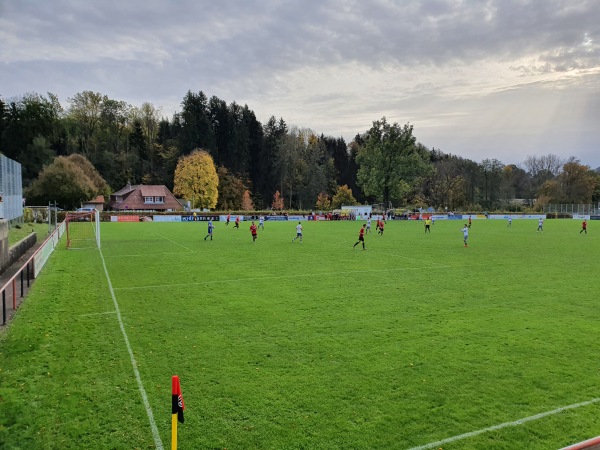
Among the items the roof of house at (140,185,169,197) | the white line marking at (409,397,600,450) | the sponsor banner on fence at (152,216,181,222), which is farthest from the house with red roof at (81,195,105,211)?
the white line marking at (409,397,600,450)

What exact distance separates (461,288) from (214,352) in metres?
10.0

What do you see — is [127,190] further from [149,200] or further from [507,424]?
[507,424]

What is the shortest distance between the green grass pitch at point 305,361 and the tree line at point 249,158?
224ft

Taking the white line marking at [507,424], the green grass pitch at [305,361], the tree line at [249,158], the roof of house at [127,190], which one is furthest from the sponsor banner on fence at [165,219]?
the white line marking at [507,424]

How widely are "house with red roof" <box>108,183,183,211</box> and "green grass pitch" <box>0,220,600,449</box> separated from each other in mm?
68129

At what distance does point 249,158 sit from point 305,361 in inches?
3957

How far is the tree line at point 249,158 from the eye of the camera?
83.7 m

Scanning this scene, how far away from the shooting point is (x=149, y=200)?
8369 cm

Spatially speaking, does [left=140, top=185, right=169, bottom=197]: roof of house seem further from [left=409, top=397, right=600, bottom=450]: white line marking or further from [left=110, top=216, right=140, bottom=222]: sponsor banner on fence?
[left=409, top=397, right=600, bottom=450]: white line marking

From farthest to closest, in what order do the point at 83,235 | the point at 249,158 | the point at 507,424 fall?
the point at 249,158, the point at 83,235, the point at 507,424

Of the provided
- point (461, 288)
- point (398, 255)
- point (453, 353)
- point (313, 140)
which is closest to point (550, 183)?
point (313, 140)

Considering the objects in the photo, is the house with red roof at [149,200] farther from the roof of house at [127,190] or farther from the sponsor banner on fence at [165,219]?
the sponsor banner on fence at [165,219]

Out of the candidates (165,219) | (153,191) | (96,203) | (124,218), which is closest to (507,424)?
(165,219)

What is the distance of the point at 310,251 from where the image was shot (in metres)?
26.6
